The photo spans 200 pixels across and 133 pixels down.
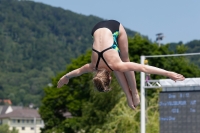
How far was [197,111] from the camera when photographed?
74.8 feet

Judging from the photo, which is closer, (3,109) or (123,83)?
(123,83)

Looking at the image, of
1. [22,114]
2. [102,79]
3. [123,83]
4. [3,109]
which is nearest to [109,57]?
[102,79]

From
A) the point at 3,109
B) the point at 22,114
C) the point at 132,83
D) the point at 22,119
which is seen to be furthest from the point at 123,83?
the point at 3,109

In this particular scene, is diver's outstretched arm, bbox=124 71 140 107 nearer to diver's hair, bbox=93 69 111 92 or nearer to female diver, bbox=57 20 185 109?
female diver, bbox=57 20 185 109

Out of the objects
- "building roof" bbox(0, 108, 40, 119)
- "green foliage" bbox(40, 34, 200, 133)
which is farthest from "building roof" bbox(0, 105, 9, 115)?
"green foliage" bbox(40, 34, 200, 133)

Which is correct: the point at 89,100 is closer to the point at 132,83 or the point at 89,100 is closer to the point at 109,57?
the point at 132,83

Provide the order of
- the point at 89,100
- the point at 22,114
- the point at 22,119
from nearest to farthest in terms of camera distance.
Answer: the point at 89,100, the point at 22,114, the point at 22,119

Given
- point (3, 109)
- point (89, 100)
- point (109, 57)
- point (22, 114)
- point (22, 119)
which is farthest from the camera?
point (3, 109)

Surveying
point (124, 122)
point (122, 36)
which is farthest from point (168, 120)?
point (122, 36)

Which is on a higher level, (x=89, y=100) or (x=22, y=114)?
(x=22, y=114)

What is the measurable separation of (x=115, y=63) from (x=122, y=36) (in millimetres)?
513

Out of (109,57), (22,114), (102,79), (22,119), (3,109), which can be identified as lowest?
(102,79)

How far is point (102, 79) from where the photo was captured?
29.9ft

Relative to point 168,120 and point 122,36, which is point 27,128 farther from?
point 122,36
